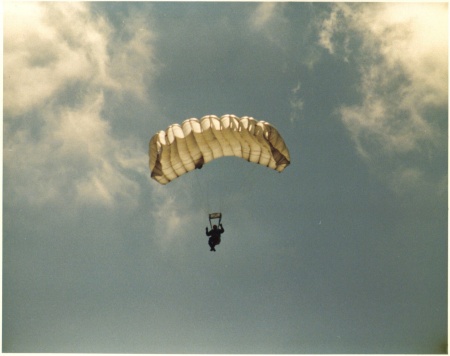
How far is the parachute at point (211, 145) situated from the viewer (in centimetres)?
1450

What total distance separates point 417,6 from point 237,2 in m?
5.25

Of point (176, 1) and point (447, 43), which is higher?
point (176, 1)

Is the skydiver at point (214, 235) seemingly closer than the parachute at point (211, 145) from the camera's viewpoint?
No

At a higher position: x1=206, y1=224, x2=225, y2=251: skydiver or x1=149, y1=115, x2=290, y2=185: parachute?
x1=149, y1=115, x2=290, y2=185: parachute

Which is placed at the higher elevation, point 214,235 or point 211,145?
point 211,145

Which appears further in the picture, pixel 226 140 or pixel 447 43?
pixel 226 140

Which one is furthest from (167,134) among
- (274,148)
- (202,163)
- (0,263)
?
(0,263)

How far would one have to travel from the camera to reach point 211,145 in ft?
50.4

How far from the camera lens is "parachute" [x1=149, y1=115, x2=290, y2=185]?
47.6 ft

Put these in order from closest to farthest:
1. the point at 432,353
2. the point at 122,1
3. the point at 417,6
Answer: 1. the point at 432,353
2. the point at 417,6
3. the point at 122,1

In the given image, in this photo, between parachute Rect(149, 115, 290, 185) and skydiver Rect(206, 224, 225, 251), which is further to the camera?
skydiver Rect(206, 224, 225, 251)

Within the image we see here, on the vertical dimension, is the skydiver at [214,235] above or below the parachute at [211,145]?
below

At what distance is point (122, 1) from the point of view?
579 inches

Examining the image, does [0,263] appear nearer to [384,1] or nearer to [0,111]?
[0,111]
